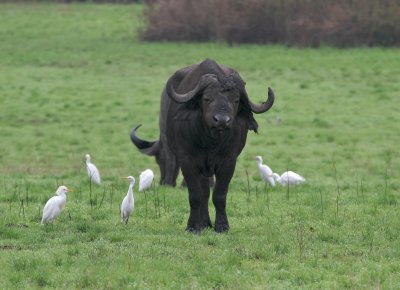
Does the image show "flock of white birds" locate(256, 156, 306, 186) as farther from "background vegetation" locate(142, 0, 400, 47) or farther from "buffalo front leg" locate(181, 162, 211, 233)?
"background vegetation" locate(142, 0, 400, 47)

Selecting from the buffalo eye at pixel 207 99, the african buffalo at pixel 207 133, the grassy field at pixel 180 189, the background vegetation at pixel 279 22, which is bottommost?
the background vegetation at pixel 279 22

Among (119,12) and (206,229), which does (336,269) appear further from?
(119,12)

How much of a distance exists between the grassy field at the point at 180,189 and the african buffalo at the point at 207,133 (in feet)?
1.44

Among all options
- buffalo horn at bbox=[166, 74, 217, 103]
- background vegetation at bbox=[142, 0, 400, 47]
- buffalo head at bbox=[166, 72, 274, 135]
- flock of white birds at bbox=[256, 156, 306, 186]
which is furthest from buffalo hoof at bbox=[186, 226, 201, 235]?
background vegetation at bbox=[142, 0, 400, 47]

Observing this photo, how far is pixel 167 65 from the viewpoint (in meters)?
40.2

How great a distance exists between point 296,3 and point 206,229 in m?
32.5

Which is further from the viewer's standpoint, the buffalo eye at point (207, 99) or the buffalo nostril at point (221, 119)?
the buffalo eye at point (207, 99)

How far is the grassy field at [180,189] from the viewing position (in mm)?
10898

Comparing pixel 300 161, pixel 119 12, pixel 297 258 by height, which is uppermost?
pixel 297 258

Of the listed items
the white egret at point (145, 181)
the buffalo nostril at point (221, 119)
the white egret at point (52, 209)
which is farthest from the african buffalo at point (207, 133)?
the white egret at point (145, 181)

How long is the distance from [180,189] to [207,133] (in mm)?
5067

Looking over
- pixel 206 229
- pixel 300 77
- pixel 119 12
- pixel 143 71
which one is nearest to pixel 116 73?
pixel 143 71

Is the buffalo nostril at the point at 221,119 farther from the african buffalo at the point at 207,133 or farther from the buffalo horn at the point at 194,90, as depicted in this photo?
the buffalo horn at the point at 194,90

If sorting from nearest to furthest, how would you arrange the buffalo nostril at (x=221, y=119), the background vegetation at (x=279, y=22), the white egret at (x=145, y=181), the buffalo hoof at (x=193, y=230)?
1. the buffalo nostril at (x=221, y=119)
2. the buffalo hoof at (x=193, y=230)
3. the white egret at (x=145, y=181)
4. the background vegetation at (x=279, y=22)
